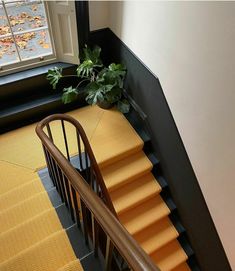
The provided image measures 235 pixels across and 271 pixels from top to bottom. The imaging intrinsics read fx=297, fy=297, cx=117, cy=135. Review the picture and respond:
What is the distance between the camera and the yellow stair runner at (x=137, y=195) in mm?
3166

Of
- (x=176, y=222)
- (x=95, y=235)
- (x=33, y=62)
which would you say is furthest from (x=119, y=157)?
(x=95, y=235)

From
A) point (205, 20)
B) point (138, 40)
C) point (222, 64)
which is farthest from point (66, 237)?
point (138, 40)

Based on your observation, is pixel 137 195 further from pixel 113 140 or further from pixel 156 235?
pixel 113 140

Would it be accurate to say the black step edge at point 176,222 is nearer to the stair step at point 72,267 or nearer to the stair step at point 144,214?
the stair step at point 144,214

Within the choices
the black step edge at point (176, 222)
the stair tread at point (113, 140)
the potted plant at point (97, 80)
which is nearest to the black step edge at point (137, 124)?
the stair tread at point (113, 140)

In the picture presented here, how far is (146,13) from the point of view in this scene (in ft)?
9.04

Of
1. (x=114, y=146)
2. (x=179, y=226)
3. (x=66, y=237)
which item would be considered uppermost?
(x=66, y=237)

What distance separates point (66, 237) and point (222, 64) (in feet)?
5.25

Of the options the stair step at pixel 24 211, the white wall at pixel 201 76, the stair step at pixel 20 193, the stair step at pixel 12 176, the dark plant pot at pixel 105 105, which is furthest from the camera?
the dark plant pot at pixel 105 105

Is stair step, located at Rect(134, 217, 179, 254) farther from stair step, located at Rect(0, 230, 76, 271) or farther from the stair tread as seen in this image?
stair step, located at Rect(0, 230, 76, 271)

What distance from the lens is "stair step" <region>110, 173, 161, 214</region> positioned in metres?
3.15

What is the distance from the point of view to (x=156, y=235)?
3.25 metres

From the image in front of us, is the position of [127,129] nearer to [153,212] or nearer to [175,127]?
[175,127]

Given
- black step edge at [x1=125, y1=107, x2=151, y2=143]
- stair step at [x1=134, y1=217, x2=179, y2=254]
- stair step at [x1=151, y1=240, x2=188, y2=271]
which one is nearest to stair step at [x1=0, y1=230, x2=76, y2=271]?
stair step at [x1=134, y1=217, x2=179, y2=254]
